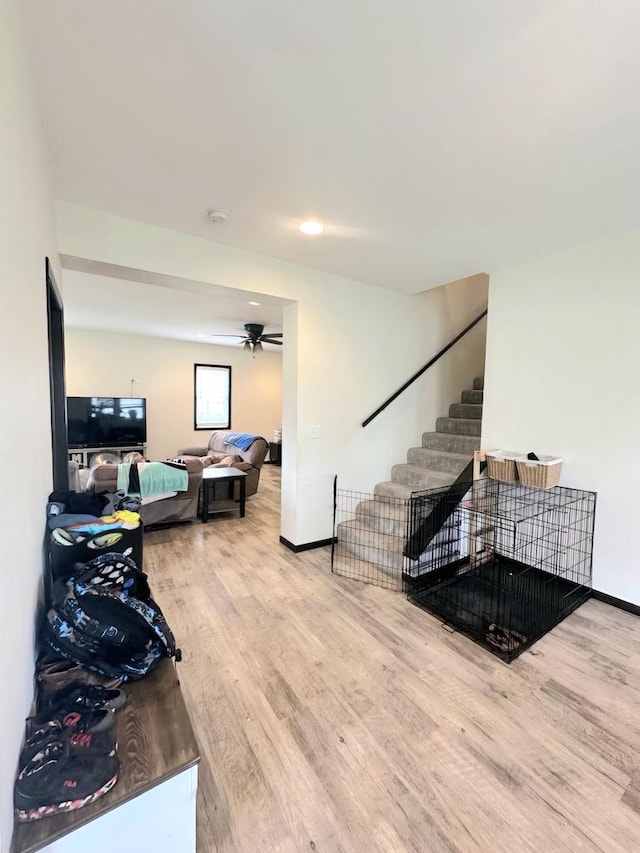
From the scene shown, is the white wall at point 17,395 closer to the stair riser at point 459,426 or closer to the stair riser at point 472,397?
the stair riser at point 459,426

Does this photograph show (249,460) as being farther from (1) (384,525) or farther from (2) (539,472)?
(2) (539,472)

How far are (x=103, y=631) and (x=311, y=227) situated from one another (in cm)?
253

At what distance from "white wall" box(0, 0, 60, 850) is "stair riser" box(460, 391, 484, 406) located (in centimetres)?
428

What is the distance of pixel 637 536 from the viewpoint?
254cm

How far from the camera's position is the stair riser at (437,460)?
365 centimetres

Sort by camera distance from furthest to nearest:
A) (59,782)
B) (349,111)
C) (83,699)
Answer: (349,111) → (83,699) → (59,782)

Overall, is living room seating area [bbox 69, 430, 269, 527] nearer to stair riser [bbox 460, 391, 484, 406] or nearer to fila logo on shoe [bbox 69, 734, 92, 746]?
fila logo on shoe [bbox 69, 734, 92, 746]

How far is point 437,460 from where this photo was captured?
3840 mm

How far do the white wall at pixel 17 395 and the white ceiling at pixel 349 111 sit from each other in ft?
1.04

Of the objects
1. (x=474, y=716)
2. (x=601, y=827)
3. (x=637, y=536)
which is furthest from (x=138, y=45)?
(x=637, y=536)

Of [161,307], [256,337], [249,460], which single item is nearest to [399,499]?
[249,460]

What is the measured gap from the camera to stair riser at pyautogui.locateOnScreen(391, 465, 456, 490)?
3586mm

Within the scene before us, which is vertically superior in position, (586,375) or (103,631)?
(586,375)

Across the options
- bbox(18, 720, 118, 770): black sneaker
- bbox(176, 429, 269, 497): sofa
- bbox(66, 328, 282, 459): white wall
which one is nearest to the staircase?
bbox(176, 429, 269, 497): sofa
